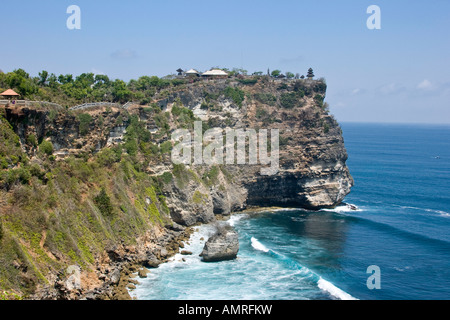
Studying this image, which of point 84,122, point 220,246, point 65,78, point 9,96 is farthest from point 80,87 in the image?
point 220,246

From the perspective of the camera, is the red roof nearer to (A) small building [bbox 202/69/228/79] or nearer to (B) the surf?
(B) the surf

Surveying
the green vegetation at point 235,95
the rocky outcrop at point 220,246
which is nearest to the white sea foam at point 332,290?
the rocky outcrop at point 220,246

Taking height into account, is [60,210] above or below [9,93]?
below

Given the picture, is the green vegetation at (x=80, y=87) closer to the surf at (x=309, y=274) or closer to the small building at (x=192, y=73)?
the small building at (x=192, y=73)

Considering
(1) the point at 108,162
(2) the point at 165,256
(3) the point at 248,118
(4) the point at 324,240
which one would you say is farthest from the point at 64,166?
(3) the point at 248,118

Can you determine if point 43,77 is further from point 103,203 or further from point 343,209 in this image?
point 343,209
